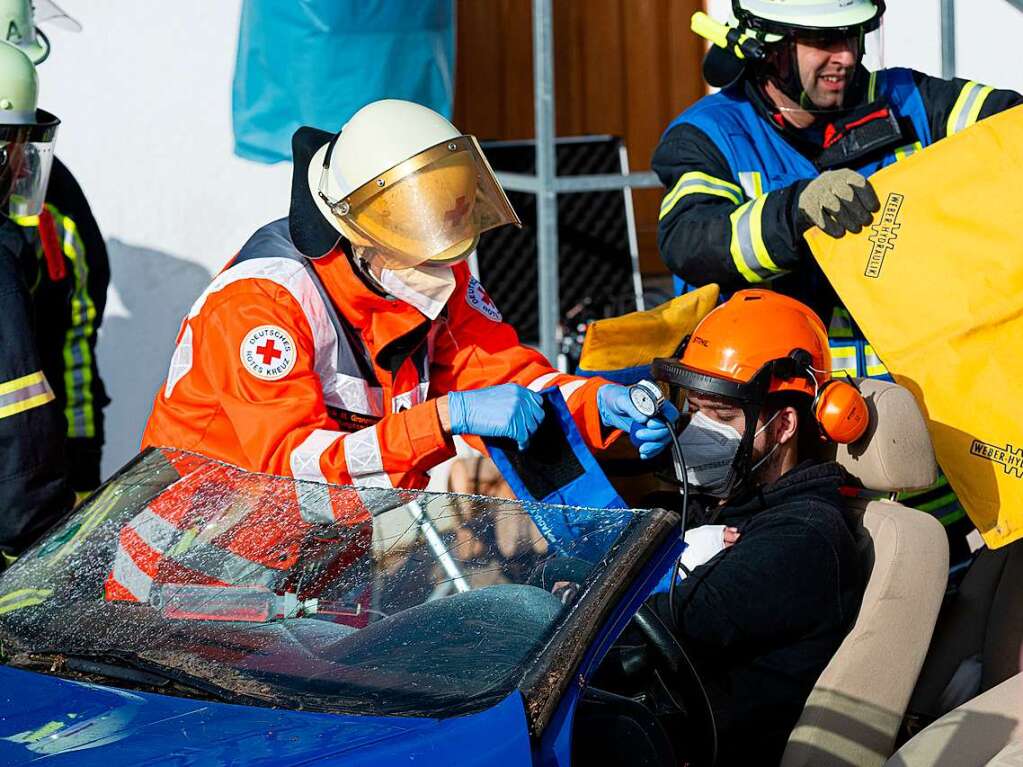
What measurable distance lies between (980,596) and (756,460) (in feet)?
2.08

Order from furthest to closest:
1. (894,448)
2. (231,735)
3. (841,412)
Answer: (894,448), (841,412), (231,735)

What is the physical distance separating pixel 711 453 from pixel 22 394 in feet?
5.60

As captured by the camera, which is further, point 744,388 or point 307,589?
point 744,388

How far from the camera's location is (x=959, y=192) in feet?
10.9

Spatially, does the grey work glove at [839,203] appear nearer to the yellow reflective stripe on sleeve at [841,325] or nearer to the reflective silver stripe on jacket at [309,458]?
the yellow reflective stripe on sleeve at [841,325]

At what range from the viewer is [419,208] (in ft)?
10.9

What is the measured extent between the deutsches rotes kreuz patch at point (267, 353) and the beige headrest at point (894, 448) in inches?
50.0

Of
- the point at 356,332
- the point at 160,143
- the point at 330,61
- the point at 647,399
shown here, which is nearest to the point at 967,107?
the point at 647,399

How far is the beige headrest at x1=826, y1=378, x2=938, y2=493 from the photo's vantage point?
3037 mm

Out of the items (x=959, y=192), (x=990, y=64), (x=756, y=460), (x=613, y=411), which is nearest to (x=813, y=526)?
(x=756, y=460)

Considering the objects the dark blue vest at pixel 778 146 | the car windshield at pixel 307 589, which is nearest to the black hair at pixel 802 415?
the dark blue vest at pixel 778 146

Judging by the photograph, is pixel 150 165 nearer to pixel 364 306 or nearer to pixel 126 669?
pixel 364 306

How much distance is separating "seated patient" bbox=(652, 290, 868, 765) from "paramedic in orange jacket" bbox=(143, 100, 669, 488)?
0.58 feet

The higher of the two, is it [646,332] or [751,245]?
[751,245]
